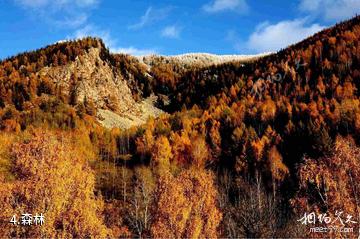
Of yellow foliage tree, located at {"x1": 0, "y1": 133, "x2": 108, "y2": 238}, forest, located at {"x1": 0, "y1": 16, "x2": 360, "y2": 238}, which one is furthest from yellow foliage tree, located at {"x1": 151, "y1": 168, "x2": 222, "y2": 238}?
yellow foliage tree, located at {"x1": 0, "y1": 133, "x2": 108, "y2": 238}

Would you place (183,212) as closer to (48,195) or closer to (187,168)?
(48,195)

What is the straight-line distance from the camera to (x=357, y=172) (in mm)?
37406

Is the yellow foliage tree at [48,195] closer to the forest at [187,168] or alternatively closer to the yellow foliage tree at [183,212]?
the forest at [187,168]

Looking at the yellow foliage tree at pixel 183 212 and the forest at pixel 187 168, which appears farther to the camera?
the yellow foliage tree at pixel 183 212

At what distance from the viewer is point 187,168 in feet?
430

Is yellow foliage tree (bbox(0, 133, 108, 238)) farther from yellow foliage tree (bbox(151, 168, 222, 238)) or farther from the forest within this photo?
yellow foliage tree (bbox(151, 168, 222, 238))

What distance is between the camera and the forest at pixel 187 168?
4084 cm

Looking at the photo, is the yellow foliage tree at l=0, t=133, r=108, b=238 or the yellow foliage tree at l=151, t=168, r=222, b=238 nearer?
the yellow foliage tree at l=0, t=133, r=108, b=238

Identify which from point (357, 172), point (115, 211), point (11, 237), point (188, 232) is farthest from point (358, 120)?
point (11, 237)

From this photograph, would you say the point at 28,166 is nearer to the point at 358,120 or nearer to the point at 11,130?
the point at 358,120

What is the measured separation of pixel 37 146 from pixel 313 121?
119 meters

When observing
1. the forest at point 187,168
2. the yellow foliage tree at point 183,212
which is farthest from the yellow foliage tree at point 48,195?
the yellow foliage tree at point 183,212

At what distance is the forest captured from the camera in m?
40.8

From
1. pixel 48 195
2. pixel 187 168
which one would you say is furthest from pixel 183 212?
pixel 187 168
